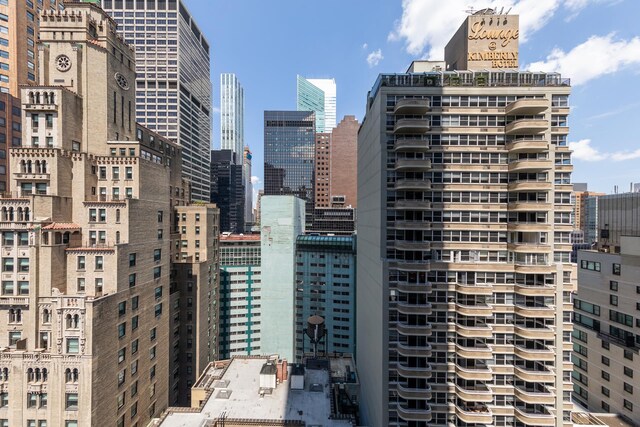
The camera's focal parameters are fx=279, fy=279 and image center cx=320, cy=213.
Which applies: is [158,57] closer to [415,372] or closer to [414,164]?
[414,164]

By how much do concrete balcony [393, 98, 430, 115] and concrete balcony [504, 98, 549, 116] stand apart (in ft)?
40.8

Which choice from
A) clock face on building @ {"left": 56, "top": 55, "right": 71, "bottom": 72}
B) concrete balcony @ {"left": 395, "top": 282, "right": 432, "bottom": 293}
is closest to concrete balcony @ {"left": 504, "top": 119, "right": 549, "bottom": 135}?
concrete balcony @ {"left": 395, "top": 282, "right": 432, "bottom": 293}

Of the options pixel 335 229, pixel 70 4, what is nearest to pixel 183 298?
pixel 70 4

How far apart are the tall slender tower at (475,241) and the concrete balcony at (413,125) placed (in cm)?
21

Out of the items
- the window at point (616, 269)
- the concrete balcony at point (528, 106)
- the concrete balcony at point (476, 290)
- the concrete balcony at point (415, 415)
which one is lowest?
the concrete balcony at point (415, 415)

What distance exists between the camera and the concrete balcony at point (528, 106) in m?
40.7

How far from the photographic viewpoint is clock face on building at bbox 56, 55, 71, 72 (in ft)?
174

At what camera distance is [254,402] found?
52.5 m

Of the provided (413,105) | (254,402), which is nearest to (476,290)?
(413,105)

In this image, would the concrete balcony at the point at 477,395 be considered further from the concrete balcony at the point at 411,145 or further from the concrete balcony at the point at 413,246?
the concrete balcony at the point at 411,145

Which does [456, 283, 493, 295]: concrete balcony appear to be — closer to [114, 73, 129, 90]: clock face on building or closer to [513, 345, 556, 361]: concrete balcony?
[513, 345, 556, 361]: concrete balcony

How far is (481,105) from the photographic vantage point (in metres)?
43.8

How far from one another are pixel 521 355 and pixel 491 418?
1011cm

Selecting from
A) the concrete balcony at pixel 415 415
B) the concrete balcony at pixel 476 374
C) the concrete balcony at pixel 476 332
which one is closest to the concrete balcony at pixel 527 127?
the concrete balcony at pixel 476 332
